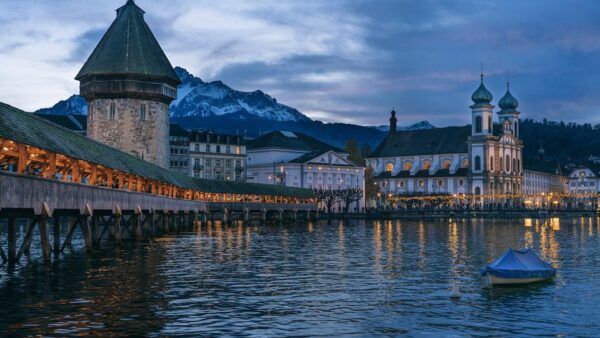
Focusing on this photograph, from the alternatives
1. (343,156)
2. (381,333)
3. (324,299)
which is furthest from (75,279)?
(343,156)

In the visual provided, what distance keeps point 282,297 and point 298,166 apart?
142550mm

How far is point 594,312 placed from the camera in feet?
92.4

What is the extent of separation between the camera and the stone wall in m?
93.9

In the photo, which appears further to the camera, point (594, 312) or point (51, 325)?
point (594, 312)

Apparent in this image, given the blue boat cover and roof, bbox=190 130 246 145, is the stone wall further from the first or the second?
roof, bbox=190 130 246 145

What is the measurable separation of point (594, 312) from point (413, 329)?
7799mm

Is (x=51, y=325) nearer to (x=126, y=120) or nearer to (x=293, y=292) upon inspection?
(x=293, y=292)

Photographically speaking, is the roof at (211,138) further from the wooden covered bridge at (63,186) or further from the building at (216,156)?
the wooden covered bridge at (63,186)

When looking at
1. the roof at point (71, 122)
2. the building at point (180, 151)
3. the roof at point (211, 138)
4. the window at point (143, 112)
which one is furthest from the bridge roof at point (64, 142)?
the roof at point (211, 138)

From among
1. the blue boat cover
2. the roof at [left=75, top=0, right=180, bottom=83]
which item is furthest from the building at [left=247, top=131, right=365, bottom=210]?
the blue boat cover

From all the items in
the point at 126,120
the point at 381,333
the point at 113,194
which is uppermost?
the point at 126,120

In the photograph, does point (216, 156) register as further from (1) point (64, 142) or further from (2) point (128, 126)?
(1) point (64, 142)

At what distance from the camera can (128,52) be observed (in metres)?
94.7

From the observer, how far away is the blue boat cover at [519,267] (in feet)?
114
